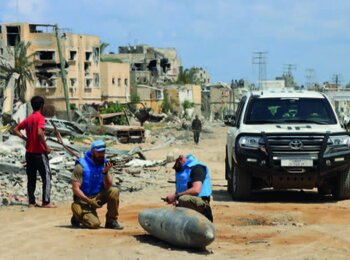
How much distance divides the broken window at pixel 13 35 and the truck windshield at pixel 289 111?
76008 mm

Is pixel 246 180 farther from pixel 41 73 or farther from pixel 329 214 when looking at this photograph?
pixel 41 73

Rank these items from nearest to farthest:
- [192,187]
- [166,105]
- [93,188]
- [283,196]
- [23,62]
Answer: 1. [192,187]
2. [93,188]
3. [283,196]
4. [23,62]
5. [166,105]

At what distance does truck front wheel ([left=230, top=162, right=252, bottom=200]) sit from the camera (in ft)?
51.1

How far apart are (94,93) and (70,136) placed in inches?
2120

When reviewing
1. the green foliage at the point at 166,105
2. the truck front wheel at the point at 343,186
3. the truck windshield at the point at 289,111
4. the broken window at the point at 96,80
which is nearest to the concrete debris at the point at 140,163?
the truck windshield at the point at 289,111

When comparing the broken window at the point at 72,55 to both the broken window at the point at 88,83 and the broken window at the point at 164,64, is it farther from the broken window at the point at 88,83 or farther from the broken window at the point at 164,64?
the broken window at the point at 164,64

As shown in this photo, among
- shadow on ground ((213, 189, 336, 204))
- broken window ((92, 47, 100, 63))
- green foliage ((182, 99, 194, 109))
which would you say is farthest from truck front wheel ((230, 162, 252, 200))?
green foliage ((182, 99, 194, 109))

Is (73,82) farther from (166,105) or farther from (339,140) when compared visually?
(339,140)

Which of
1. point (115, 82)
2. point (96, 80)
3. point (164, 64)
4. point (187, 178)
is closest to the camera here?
point (187, 178)

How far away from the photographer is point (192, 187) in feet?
35.5

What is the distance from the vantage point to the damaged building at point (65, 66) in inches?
3541

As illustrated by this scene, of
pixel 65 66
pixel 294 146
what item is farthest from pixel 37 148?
pixel 65 66

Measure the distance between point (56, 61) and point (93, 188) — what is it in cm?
8150

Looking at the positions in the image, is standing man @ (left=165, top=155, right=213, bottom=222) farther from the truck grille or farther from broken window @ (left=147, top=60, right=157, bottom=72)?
broken window @ (left=147, top=60, right=157, bottom=72)
